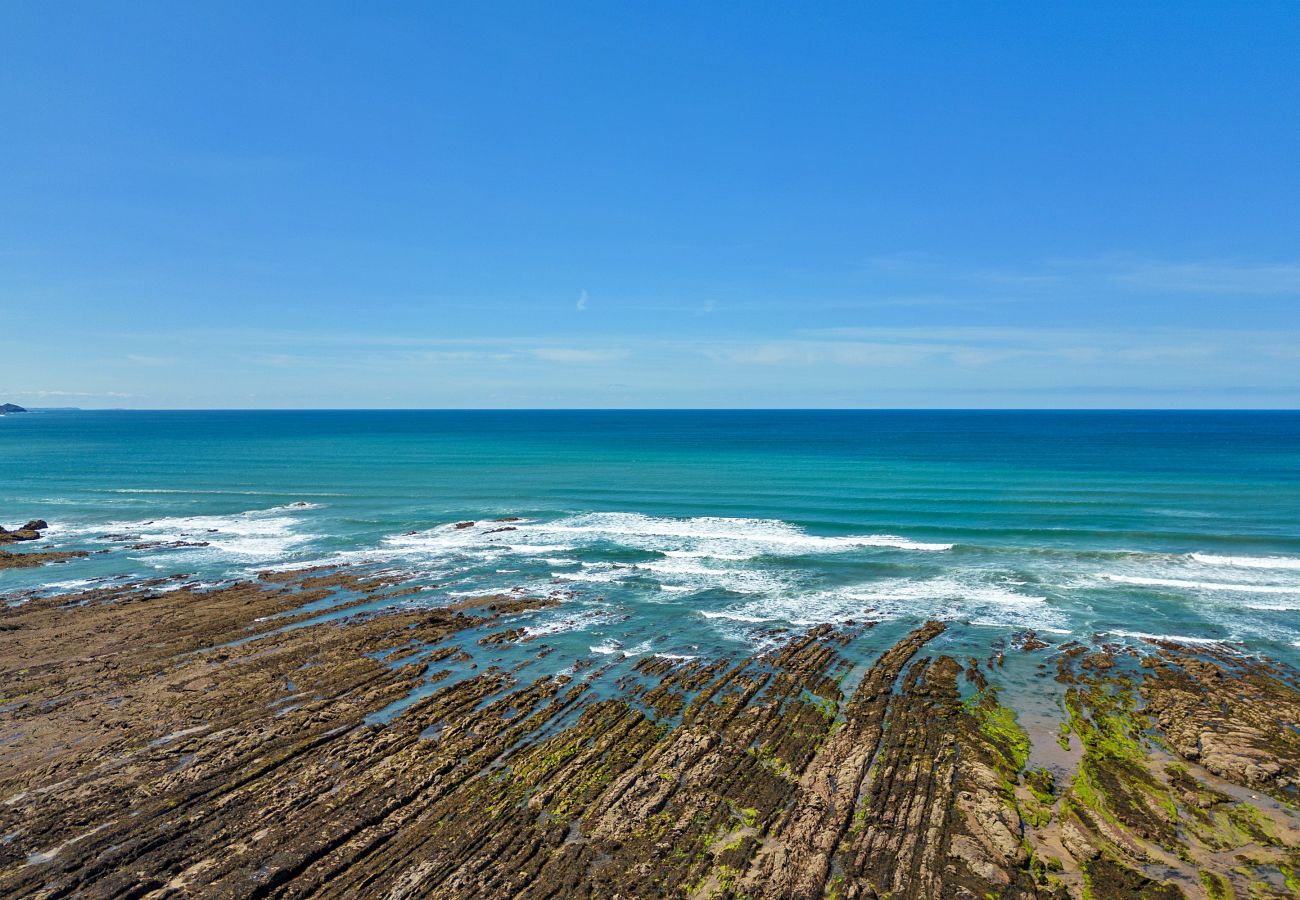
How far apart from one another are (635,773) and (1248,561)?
119 ft

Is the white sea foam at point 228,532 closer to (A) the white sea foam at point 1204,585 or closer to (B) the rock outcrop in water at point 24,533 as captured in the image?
(B) the rock outcrop in water at point 24,533

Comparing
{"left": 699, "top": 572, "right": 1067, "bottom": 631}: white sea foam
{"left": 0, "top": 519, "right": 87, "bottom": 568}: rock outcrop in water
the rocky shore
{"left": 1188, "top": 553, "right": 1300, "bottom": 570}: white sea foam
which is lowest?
the rocky shore

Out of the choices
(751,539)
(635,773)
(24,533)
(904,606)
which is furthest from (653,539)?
(24,533)

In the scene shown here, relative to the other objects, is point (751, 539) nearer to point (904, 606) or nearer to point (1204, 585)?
point (904, 606)

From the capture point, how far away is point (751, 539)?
4059cm

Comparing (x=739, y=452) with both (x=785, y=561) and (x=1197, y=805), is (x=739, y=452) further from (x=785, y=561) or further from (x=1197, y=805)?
(x=1197, y=805)

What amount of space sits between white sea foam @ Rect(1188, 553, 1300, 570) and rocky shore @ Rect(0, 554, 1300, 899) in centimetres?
1447

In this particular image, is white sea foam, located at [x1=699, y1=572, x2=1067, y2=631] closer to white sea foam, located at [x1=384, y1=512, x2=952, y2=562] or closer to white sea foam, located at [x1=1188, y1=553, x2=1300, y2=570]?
white sea foam, located at [x1=384, y1=512, x2=952, y2=562]

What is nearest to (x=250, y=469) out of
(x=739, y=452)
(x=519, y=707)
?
(x=739, y=452)

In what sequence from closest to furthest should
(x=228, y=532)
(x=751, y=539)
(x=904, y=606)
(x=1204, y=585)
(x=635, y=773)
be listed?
(x=635, y=773) < (x=904, y=606) < (x=1204, y=585) < (x=751, y=539) < (x=228, y=532)

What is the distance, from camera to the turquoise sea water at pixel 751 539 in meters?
27.0

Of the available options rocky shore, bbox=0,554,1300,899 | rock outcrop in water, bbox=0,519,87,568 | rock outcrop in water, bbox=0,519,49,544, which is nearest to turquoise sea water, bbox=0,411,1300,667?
rock outcrop in water, bbox=0,519,49,544

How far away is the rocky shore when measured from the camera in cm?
1220

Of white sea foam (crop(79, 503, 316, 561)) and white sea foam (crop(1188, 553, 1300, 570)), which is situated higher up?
white sea foam (crop(1188, 553, 1300, 570))
